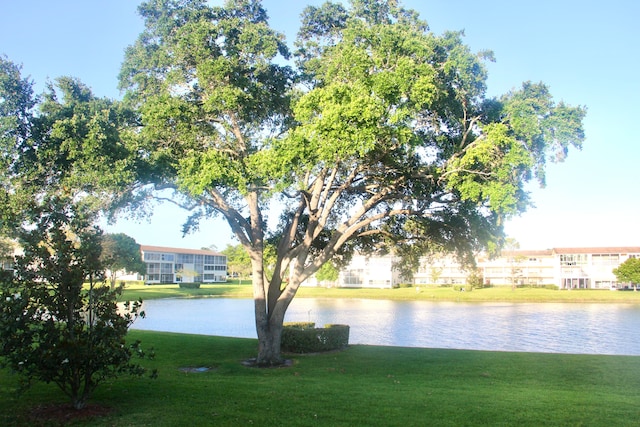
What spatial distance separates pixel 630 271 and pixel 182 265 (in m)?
94.6

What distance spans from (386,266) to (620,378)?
3839 inches

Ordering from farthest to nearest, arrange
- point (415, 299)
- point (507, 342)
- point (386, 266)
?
point (386, 266) → point (415, 299) → point (507, 342)

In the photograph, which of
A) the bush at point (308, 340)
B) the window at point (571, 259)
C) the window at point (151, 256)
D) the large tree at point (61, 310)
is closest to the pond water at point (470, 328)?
the bush at point (308, 340)

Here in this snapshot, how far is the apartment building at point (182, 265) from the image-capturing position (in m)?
115

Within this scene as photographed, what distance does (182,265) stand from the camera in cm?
12562

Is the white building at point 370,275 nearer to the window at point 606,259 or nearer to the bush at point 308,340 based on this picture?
the window at point 606,259

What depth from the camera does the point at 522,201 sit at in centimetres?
1483

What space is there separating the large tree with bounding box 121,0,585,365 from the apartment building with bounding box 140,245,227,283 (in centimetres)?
9967

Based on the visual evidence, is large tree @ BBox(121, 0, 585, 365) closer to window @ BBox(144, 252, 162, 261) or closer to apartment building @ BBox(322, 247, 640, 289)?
apartment building @ BBox(322, 247, 640, 289)

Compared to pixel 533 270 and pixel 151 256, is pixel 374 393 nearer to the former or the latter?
pixel 151 256

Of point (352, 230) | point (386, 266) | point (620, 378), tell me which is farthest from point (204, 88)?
point (386, 266)

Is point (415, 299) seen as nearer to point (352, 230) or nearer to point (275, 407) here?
point (352, 230)

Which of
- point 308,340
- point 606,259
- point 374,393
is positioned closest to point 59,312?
point 374,393

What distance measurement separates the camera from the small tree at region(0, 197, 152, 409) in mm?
7891
